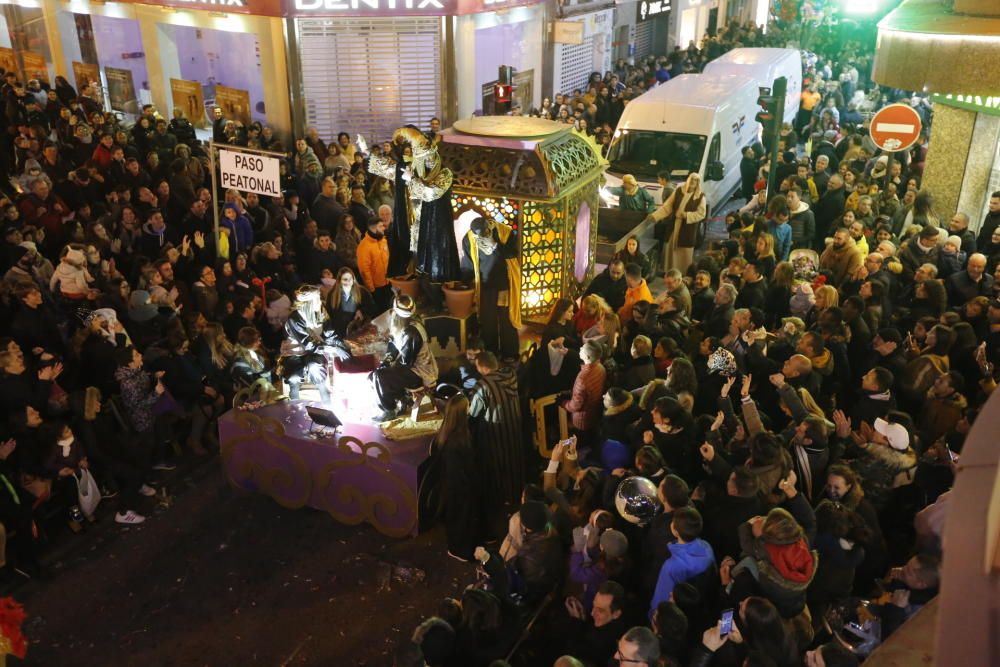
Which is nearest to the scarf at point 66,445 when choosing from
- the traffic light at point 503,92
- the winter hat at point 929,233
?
the winter hat at point 929,233

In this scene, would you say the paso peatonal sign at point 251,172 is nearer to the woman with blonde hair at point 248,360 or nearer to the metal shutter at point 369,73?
the woman with blonde hair at point 248,360

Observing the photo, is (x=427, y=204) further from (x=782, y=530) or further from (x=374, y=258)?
(x=782, y=530)

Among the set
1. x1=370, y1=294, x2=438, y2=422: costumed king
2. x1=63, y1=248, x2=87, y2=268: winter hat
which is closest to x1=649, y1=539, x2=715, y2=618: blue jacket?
x1=370, y1=294, x2=438, y2=422: costumed king

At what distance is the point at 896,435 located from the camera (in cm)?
582

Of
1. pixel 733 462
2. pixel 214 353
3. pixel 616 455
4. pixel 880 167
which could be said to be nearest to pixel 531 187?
pixel 616 455

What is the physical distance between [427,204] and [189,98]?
577 inches

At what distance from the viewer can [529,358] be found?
8156 mm

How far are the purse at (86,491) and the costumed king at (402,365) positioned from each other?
2.43 m

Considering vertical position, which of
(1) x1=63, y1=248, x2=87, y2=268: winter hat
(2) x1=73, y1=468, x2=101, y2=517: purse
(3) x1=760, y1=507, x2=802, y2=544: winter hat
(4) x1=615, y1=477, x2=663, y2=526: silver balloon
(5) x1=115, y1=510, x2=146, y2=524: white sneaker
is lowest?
(5) x1=115, y1=510, x2=146, y2=524: white sneaker

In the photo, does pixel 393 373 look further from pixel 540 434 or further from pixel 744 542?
pixel 744 542

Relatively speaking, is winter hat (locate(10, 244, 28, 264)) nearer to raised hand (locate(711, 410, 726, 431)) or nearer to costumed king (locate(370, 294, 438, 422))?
costumed king (locate(370, 294, 438, 422))

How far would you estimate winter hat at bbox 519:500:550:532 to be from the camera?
538 centimetres

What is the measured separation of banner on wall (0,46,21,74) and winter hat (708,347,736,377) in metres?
24.9

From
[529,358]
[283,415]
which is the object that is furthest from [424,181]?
[283,415]
